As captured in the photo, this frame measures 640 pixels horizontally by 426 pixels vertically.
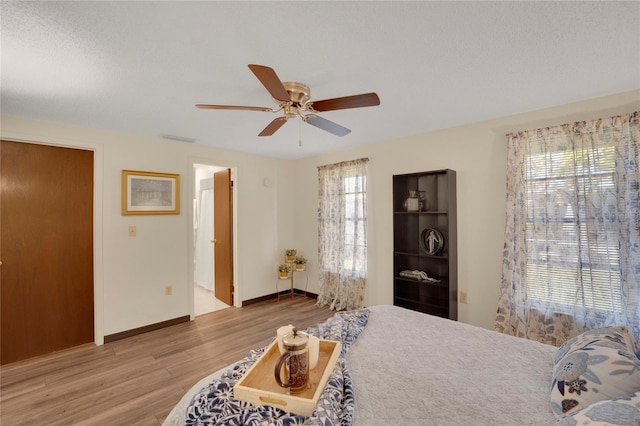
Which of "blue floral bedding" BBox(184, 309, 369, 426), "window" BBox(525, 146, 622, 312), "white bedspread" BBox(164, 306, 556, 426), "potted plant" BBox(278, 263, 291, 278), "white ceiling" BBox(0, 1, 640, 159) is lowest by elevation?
"potted plant" BBox(278, 263, 291, 278)

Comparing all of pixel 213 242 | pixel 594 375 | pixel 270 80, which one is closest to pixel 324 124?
pixel 270 80

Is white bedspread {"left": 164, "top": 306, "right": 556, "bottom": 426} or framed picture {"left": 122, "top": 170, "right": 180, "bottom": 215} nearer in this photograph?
white bedspread {"left": 164, "top": 306, "right": 556, "bottom": 426}

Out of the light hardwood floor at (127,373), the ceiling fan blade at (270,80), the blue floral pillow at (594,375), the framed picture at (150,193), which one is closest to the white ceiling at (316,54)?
the ceiling fan blade at (270,80)

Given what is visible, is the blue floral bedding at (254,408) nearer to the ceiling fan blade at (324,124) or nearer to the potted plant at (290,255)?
the ceiling fan blade at (324,124)

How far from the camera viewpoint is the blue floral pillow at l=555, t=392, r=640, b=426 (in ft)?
2.84

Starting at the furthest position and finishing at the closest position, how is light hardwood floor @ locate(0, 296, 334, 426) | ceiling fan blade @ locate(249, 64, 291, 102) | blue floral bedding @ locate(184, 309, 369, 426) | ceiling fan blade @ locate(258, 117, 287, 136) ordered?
ceiling fan blade @ locate(258, 117, 287, 136)
light hardwood floor @ locate(0, 296, 334, 426)
ceiling fan blade @ locate(249, 64, 291, 102)
blue floral bedding @ locate(184, 309, 369, 426)

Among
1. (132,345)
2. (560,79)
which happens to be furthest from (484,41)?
(132,345)

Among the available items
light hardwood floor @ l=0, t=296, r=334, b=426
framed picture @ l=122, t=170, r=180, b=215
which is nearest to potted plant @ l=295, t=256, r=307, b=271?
light hardwood floor @ l=0, t=296, r=334, b=426

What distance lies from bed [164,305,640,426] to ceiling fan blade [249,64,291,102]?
1.47 m

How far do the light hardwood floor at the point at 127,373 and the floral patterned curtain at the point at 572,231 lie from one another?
2.35 metres

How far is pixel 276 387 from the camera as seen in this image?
4.09 ft

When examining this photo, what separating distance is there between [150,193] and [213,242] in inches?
61.4

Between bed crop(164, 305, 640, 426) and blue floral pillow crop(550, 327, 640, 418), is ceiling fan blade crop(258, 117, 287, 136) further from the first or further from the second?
blue floral pillow crop(550, 327, 640, 418)

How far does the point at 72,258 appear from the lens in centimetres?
300
